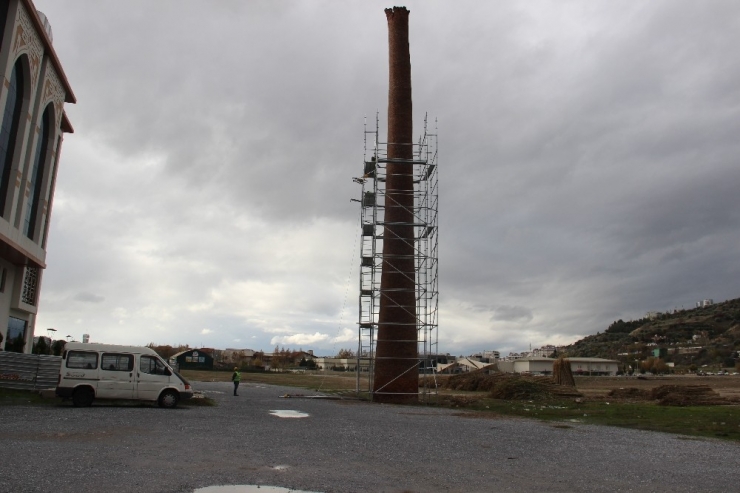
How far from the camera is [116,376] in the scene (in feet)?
63.6

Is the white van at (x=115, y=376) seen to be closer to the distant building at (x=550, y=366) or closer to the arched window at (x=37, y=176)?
the arched window at (x=37, y=176)

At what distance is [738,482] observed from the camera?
977cm

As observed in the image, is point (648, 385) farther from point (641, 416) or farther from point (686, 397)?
point (641, 416)

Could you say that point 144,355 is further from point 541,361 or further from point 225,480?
point 541,361

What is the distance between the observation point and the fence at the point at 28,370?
2433 cm

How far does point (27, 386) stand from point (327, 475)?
20.5 metres

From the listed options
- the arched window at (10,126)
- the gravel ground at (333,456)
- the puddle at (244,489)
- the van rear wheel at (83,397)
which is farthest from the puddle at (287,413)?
the arched window at (10,126)

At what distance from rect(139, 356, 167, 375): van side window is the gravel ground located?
243cm

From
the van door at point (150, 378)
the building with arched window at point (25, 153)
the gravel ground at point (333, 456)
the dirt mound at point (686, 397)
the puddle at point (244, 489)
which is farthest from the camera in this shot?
the dirt mound at point (686, 397)

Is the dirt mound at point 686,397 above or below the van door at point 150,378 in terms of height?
below

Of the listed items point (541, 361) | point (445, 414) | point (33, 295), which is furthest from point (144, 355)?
point (541, 361)

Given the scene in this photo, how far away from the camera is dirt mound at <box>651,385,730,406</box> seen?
29688 mm

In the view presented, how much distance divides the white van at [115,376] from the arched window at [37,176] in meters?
17.8

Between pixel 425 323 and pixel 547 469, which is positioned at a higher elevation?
pixel 425 323
